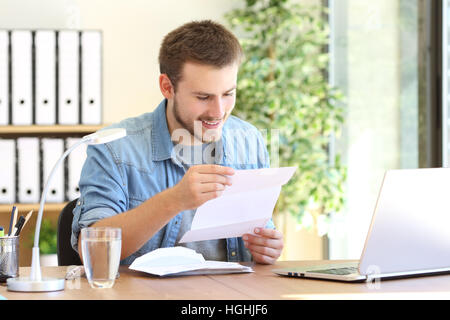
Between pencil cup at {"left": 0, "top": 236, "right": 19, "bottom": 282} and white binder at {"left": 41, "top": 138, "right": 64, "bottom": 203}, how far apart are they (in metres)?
1.35

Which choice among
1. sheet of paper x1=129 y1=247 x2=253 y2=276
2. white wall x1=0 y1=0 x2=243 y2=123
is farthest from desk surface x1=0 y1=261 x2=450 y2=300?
white wall x1=0 y1=0 x2=243 y2=123

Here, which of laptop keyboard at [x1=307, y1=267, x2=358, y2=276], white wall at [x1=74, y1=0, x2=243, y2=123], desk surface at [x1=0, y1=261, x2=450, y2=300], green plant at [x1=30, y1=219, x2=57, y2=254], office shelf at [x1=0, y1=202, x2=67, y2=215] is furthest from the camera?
white wall at [x1=74, y1=0, x2=243, y2=123]

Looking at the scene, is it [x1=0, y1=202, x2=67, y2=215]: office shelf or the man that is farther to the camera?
[x1=0, y1=202, x2=67, y2=215]: office shelf

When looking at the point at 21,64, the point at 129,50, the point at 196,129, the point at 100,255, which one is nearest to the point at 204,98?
the point at 196,129

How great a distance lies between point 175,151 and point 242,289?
0.64m

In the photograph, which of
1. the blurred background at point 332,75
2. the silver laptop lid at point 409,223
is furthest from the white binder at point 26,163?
the silver laptop lid at point 409,223

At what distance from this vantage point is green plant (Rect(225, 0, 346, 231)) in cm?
298

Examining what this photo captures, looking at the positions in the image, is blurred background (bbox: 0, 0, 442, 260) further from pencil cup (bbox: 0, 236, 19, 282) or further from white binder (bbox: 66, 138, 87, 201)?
pencil cup (bbox: 0, 236, 19, 282)

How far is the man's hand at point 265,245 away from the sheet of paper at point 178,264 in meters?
0.13

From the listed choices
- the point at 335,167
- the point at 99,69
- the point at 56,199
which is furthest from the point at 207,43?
the point at 335,167
